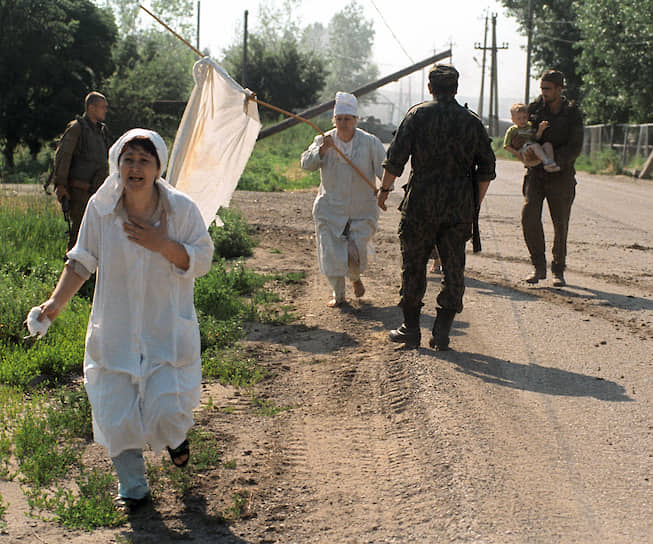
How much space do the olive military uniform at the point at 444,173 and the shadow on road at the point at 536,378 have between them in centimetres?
44

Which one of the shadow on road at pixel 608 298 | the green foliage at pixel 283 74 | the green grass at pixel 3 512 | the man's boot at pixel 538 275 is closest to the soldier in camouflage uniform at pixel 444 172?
the shadow on road at pixel 608 298

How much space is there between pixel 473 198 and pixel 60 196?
4.77 meters

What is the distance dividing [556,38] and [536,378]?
4855 centimetres

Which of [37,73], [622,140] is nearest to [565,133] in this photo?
[37,73]

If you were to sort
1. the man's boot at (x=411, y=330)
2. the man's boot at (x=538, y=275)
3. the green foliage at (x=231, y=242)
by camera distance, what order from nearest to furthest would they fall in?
1. the man's boot at (x=411, y=330)
2. the man's boot at (x=538, y=275)
3. the green foliage at (x=231, y=242)

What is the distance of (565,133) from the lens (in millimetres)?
9078

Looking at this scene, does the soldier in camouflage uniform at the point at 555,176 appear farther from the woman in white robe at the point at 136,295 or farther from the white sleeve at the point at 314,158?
the woman in white robe at the point at 136,295

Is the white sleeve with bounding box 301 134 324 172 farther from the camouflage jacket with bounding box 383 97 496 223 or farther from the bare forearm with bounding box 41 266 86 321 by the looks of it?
the bare forearm with bounding box 41 266 86 321

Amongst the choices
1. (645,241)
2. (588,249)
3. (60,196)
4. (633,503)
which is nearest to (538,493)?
(633,503)

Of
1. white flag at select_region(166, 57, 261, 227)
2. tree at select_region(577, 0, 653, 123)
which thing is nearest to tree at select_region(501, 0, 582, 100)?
tree at select_region(577, 0, 653, 123)

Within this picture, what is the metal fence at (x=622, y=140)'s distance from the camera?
33562 mm

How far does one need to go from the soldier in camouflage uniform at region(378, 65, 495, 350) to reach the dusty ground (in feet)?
2.66

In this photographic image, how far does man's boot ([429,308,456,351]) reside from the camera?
668 centimetres

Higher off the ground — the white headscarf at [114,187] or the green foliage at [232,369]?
the white headscarf at [114,187]
